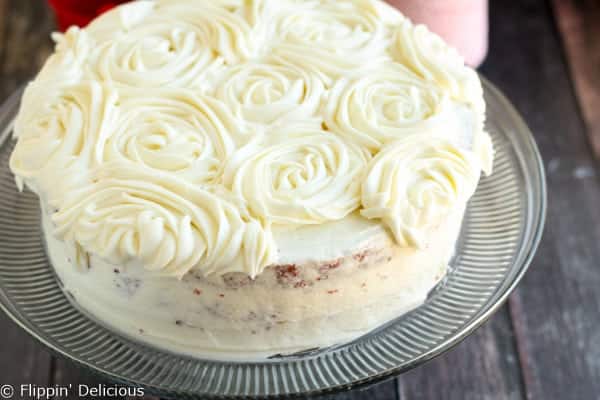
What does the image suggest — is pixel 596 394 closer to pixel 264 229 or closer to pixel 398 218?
pixel 398 218

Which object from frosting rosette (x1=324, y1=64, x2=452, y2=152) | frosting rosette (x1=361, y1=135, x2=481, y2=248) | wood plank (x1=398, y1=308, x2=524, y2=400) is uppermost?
frosting rosette (x1=324, y1=64, x2=452, y2=152)

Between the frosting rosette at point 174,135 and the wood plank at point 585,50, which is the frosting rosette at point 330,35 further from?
the wood plank at point 585,50

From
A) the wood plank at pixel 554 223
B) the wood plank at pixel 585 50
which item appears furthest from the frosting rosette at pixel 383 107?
the wood plank at pixel 585 50

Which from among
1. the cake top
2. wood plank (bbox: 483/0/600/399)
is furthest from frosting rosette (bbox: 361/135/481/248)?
wood plank (bbox: 483/0/600/399)

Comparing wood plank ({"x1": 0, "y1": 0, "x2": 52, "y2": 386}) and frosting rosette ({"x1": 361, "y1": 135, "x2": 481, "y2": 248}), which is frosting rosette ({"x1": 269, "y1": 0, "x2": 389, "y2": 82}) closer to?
frosting rosette ({"x1": 361, "y1": 135, "x2": 481, "y2": 248})

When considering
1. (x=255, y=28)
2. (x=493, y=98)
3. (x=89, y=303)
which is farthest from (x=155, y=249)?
(x=493, y=98)

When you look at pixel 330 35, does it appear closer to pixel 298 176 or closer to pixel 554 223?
pixel 298 176

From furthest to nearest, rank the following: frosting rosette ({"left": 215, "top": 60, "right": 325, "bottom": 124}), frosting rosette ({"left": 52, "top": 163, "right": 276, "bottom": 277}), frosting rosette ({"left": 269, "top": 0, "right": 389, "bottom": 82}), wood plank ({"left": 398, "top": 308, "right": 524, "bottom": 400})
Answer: wood plank ({"left": 398, "top": 308, "right": 524, "bottom": 400}), frosting rosette ({"left": 269, "top": 0, "right": 389, "bottom": 82}), frosting rosette ({"left": 215, "top": 60, "right": 325, "bottom": 124}), frosting rosette ({"left": 52, "top": 163, "right": 276, "bottom": 277})
